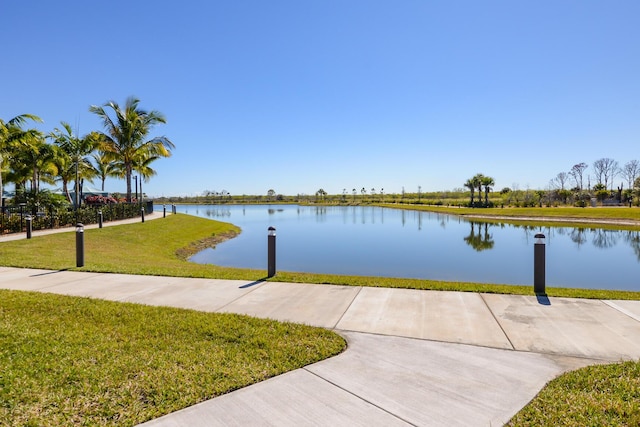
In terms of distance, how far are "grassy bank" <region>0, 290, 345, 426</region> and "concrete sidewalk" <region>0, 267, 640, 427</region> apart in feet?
0.86

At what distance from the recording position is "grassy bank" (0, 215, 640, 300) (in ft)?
21.0

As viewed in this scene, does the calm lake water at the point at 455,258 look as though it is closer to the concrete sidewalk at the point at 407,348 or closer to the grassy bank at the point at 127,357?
the concrete sidewalk at the point at 407,348

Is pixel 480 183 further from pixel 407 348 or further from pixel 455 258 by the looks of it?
pixel 407 348

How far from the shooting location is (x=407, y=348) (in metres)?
3.63

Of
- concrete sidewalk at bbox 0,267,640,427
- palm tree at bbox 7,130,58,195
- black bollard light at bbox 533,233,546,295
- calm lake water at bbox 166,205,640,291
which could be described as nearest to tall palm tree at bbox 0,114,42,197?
palm tree at bbox 7,130,58,195

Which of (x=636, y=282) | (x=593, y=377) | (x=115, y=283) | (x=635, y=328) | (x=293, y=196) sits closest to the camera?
(x=593, y=377)

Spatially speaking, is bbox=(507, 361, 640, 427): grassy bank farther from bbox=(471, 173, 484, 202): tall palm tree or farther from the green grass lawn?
bbox=(471, 173, 484, 202): tall palm tree

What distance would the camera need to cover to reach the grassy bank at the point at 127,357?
263cm

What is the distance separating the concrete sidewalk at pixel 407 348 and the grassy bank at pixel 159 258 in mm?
592

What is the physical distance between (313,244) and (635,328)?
1369 cm

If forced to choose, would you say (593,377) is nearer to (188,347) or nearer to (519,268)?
(188,347)

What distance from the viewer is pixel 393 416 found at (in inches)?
97.8

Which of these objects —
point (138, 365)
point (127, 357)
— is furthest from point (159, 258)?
point (138, 365)

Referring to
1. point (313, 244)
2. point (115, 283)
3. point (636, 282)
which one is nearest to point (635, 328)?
point (636, 282)
